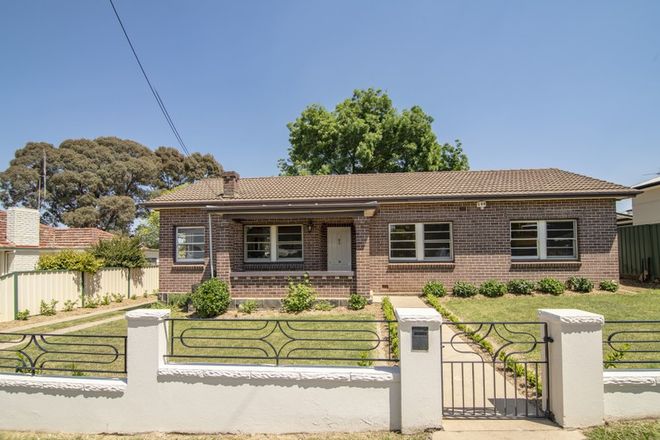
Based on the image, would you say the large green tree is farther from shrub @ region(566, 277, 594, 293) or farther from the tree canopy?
the tree canopy

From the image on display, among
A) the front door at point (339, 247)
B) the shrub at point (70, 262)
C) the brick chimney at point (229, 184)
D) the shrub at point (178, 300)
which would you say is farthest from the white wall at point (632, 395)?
the shrub at point (70, 262)

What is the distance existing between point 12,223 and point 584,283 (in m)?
23.5

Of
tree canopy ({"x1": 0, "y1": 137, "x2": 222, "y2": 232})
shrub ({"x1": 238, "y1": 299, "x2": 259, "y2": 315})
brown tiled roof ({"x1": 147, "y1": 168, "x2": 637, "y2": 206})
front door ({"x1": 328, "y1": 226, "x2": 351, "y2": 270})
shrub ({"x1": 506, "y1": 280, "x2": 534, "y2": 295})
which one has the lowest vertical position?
shrub ({"x1": 238, "y1": 299, "x2": 259, "y2": 315})

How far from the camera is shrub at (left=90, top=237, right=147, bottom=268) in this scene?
16.5 m

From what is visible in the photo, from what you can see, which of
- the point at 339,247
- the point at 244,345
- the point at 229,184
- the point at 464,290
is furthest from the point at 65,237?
the point at 464,290

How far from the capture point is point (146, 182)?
4409 centimetres

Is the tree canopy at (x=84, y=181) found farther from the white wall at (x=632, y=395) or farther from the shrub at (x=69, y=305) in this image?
the white wall at (x=632, y=395)

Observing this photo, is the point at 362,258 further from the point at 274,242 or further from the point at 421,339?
the point at 421,339

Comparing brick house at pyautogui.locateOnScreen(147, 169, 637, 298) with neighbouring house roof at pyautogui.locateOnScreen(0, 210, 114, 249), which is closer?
brick house at pyautogui.locateOnScreen(147, 169, 637, 298)

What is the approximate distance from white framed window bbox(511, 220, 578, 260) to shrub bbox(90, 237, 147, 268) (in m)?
15.8

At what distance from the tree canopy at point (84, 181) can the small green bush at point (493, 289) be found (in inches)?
1356

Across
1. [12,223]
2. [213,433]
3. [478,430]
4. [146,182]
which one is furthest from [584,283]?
[146,182]

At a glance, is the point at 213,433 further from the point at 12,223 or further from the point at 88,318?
the point at 12,223

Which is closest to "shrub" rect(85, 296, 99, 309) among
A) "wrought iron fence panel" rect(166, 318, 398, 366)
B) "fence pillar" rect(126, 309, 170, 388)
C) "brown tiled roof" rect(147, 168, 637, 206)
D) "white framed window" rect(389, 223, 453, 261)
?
"brown tiled roof" rect(147, 168, 637, 206)
